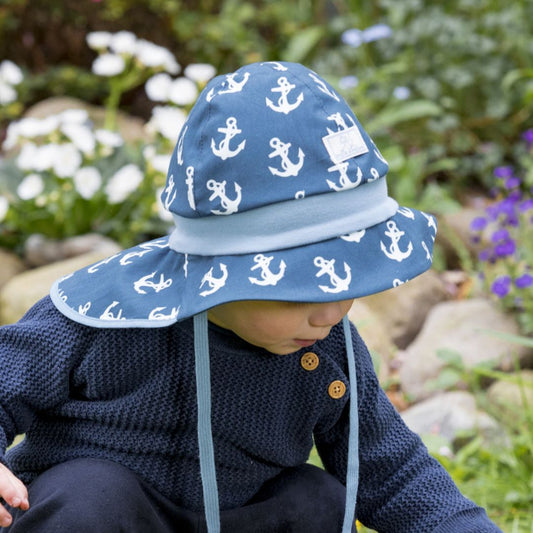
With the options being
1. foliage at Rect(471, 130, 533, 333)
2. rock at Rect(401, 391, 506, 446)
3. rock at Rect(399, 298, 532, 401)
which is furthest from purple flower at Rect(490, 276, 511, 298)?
rock at Rect(401, 391, 506, 446)

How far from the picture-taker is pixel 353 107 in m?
4.54

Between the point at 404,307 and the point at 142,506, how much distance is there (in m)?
2.13

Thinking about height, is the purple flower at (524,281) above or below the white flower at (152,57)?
below

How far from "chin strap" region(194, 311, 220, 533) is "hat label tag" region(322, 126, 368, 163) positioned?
36 centimetres

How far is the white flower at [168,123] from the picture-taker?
3857mm

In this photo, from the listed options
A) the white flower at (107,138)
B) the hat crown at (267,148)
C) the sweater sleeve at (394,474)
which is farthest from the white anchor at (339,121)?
the white flower at (107,138)

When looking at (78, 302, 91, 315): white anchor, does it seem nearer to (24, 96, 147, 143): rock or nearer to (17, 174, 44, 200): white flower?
(17, 174, 44, 200): white flower

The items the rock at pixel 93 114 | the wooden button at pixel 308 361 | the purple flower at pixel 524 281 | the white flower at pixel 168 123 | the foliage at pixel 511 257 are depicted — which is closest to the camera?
the wooden button at pixel 308 361

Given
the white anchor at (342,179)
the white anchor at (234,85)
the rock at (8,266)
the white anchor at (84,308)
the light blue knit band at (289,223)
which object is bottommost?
the rock at (8,266)

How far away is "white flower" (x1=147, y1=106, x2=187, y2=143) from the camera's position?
3857 mm

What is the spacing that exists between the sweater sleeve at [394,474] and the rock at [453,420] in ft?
2.49

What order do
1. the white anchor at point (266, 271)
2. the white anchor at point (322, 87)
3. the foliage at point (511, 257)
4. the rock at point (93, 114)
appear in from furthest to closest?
1. the rock at point (93, 114)
2. the foliage at point (511, 257)
3. the white anchor at point (322, 87)
4. the white anchor at point (266, 271)

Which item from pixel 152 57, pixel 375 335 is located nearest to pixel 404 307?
pixel 375 335

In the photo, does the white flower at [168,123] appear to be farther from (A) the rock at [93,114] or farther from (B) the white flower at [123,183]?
(A) the rock at [93,114]
